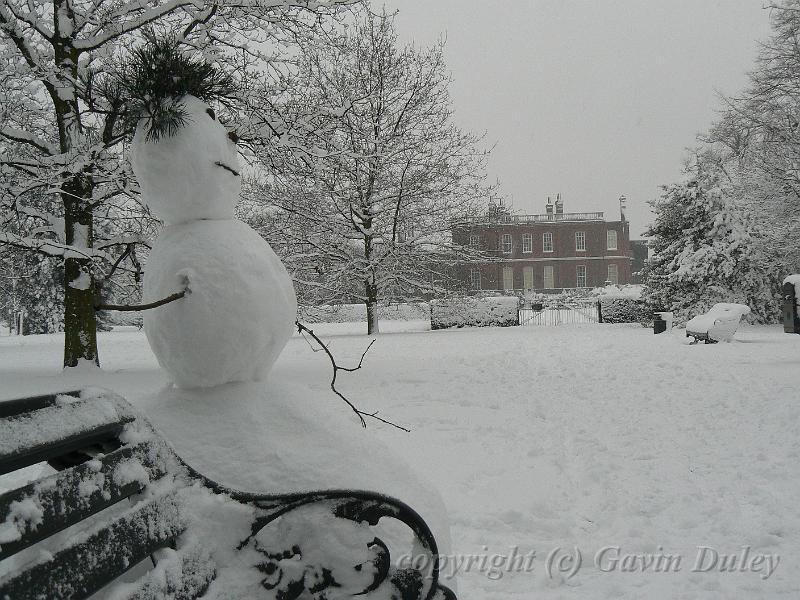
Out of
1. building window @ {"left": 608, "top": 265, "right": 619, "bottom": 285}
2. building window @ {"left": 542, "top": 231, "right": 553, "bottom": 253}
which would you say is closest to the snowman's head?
building window @ {"left": 542, "top": 231, "right": 553, "bottom": 253}

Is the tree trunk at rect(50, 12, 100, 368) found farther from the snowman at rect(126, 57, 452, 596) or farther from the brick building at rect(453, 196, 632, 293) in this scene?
the brick building at rect(453, 196, 632, 293)

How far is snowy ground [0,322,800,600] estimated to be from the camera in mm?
2844

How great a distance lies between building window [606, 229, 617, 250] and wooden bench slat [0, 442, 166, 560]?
57884mm

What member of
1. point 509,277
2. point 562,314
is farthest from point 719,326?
point 509,277

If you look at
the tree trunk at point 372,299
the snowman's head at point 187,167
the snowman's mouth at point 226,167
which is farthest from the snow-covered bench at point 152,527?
the tree trunk at point 372,299

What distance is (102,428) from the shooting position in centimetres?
125

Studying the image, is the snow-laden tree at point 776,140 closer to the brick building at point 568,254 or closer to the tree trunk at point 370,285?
the tree trunk at point 370,285

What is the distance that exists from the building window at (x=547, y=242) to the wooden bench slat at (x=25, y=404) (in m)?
56.1

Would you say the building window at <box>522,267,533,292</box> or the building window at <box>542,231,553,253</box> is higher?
the building window at <box>542,231,553,253</box>

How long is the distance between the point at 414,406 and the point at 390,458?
16.7ft

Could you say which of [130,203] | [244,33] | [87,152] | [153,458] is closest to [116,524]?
[153,458]

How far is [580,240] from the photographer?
5481 centimetres

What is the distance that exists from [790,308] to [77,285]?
453 inches

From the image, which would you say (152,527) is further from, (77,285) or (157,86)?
(77,285)
